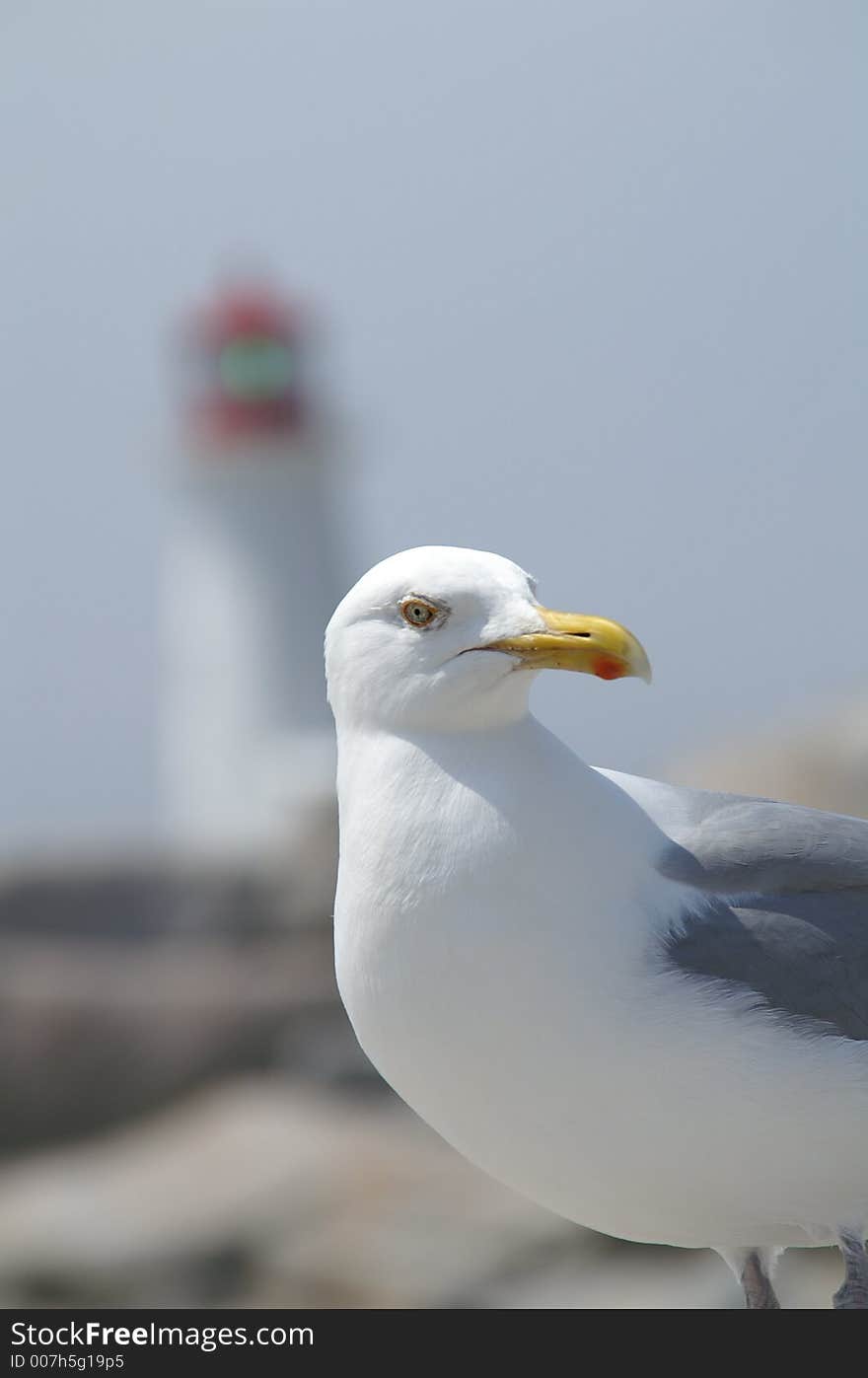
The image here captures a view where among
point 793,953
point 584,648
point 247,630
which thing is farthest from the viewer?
point 247,630

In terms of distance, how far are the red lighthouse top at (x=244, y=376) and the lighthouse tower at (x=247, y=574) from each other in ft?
0.06

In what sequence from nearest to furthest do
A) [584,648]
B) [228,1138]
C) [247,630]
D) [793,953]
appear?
[584,648] → [793,953] → [228,1138] → [247,630]

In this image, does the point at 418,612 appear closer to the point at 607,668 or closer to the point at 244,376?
the point at 607,668

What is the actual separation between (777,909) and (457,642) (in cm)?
56

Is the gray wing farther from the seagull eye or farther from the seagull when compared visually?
the seagull eye

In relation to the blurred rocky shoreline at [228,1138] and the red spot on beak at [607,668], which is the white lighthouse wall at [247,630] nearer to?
the blurred rocky shoreline at [228,1138]

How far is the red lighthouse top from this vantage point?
22469 mm

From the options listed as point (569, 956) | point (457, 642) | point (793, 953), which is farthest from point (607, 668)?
point (793, 953)

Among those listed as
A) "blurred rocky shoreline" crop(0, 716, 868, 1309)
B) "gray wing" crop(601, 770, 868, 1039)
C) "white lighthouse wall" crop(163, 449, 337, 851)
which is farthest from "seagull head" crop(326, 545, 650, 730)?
"white lighthouse wall" crop(163, 449, 337, 851)

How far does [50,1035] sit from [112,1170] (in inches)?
102

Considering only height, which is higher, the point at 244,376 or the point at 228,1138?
the point at 244,376

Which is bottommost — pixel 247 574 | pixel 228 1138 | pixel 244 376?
pixel 228 1138

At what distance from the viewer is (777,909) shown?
229 centimetres
